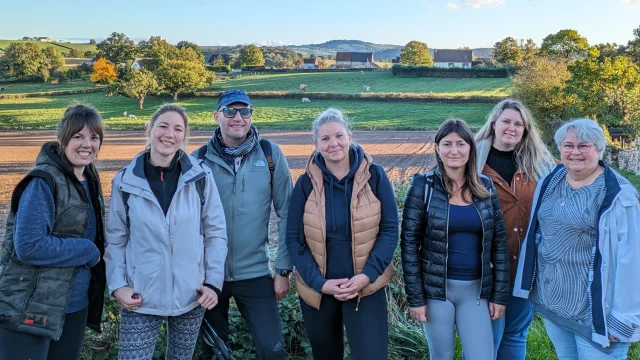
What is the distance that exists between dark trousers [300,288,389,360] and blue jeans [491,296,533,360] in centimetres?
99

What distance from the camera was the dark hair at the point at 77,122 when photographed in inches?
107

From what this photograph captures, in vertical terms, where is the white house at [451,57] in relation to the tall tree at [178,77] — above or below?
above

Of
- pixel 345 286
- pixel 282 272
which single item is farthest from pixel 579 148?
pixel 282 272

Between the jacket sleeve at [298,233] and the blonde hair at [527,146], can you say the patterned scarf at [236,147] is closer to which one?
the jacket sleeve at [298,233]

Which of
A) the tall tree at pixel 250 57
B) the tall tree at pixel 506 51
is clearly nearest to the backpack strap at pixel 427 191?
the tall tree at pixel 506 51

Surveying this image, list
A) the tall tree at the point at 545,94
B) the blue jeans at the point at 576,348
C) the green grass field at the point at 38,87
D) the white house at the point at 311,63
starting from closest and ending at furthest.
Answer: the blue jeans at the point at 576,348 → the tall tree at the point at 545,94 → the green grass field at the point at 38,87 → the white house at the point at 311,63

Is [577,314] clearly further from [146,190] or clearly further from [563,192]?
[146,190]

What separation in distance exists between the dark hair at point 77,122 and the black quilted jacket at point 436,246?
6.61 ft

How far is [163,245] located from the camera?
2.74 m

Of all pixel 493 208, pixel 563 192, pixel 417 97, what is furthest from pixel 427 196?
pixel 417 97

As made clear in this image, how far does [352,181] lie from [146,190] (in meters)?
1.25

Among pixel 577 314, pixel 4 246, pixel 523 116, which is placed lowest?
pixel 577 314

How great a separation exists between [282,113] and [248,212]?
37.4 meters

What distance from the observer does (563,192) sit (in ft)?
9.80
